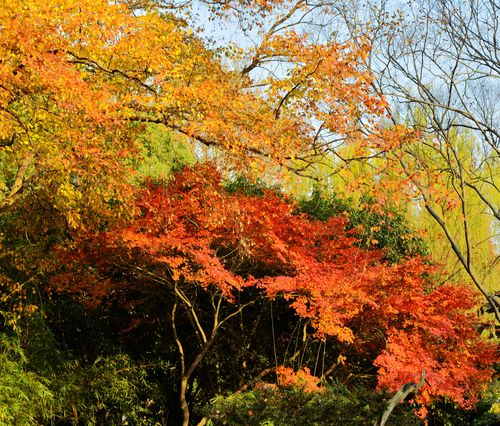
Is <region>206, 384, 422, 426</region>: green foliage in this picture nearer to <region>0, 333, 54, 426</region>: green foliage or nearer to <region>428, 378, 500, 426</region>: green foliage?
<region>0, 333, 54, 426</region>: green foliage

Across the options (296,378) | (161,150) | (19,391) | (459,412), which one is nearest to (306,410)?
(296,378)

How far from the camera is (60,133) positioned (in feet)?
21.1

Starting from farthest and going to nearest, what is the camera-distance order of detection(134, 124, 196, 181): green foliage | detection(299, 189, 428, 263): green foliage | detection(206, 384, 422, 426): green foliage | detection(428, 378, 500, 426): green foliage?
detection(134, 124, 196, 181): green foliage
detection(299, 189, 428, 263): green foliage
detection(428, 378, 500, 426): green foliage
detection(206, 384, 422, 426): green foliage

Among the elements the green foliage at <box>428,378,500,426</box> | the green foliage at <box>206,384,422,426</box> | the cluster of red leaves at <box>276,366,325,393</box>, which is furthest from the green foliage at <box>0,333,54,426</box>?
the green foliage at <box>428,378,500,426</box>

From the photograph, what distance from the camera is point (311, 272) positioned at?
25.9ft

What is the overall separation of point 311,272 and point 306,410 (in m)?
2.69

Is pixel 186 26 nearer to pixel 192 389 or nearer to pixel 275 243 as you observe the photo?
pixel 275 243

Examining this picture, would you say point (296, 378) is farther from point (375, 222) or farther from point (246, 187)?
point (246, 187)

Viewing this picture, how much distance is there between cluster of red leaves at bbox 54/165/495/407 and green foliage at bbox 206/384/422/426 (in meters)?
1.56

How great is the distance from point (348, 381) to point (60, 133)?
213 inches

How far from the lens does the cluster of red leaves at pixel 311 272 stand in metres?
7.63

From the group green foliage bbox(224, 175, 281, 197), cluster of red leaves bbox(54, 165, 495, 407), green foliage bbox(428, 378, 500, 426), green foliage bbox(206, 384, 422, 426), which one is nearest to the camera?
green foliage bbox(206, 384, 422, 426)

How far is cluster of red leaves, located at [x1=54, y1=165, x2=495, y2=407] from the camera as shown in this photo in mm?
7629

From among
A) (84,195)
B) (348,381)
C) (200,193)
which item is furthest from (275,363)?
(84,195)
